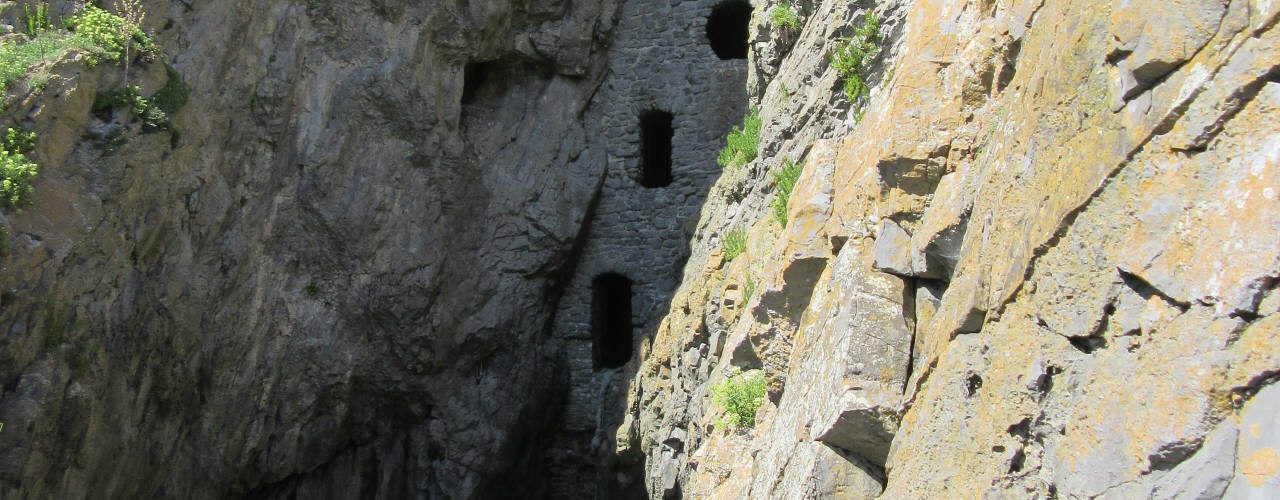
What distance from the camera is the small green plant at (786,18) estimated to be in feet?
34.4

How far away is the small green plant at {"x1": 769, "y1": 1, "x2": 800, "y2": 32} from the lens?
413 inches

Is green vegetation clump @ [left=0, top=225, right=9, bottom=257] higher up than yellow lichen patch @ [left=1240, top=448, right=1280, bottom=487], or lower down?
higher up

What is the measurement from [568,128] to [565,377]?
10.9 feet

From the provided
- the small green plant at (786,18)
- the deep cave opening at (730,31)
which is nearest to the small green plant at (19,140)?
the small green plant at (786,18)

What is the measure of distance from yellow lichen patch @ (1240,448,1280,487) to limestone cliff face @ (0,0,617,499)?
30.1 feet

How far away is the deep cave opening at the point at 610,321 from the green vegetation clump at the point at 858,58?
21.8 feet

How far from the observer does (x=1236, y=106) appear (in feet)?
12.2

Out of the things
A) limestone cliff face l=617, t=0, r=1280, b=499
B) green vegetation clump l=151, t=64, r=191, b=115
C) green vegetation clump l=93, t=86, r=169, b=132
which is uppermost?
green vegetation clump l=151, t=64, r=191, b=115

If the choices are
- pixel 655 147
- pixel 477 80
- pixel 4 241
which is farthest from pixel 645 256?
pixel 4 241

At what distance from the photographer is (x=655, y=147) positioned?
15203 mm

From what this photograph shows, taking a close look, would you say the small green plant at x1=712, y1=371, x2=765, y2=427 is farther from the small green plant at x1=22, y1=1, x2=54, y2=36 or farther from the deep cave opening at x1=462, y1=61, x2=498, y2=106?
the deep cave opening at x1=462, y1=61, x2=498, y2=106

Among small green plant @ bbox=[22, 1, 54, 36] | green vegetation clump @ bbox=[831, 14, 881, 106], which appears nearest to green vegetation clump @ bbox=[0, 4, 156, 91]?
small green plant @ bbox=[22, 1, 54, 36]

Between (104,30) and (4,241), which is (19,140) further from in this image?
(104,30)

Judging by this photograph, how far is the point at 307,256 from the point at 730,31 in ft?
21.0
